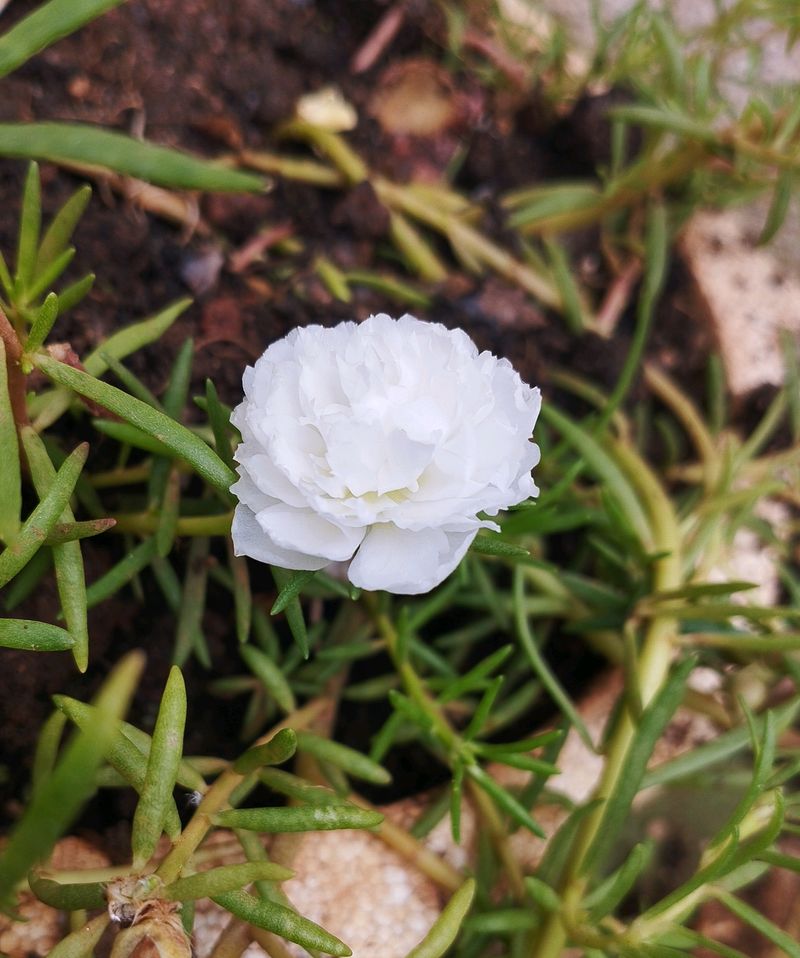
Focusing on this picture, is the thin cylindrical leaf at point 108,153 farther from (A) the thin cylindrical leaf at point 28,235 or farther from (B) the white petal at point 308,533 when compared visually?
(B) the white petal at point 308,533

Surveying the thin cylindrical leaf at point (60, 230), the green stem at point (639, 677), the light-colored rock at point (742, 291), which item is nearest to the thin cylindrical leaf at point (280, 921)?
the green stem at point (639, 677)

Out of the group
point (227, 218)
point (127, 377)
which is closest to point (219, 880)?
point (127, 377)

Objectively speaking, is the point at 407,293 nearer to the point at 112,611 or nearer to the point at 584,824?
the point at 112,611

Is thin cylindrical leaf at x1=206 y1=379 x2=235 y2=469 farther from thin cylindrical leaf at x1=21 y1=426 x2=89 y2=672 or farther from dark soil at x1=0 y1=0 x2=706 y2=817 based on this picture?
dark soil at x1=0 y1=0 x2=706 y2=817

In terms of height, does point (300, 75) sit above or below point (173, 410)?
above

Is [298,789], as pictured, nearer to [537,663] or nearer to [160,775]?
[160,775]

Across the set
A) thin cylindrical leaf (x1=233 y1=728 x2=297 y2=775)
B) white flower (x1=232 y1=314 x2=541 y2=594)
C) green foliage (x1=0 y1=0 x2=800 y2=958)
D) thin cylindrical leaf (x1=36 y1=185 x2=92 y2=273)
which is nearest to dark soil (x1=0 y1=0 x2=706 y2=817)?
green foliage (x1=0 y1=0 x2=800 y2=958)

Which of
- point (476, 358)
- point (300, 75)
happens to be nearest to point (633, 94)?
point (300, 75)
